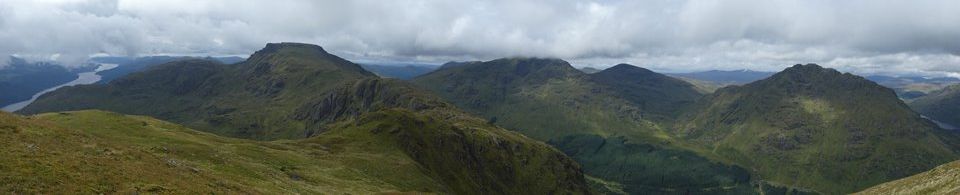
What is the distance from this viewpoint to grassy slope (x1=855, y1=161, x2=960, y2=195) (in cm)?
8569

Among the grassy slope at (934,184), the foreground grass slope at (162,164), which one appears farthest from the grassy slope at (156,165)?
the grassy slope at (934,184)

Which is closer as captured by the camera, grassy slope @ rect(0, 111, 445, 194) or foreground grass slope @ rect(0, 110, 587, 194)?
grassy slope @ rect(0, 111, 445, 194)

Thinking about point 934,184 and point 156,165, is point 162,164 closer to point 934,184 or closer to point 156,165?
point 156,165

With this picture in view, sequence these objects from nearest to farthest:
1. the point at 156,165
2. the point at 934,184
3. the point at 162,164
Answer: the point at 156,165, the point at 162,164, the point at 934,184

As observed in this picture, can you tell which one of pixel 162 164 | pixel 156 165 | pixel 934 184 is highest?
pixel 156 165

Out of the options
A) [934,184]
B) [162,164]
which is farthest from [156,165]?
[934,184]

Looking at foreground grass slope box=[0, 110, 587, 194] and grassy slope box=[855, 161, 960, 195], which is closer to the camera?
foreground grass slope box=[0, 110, 587, 194]

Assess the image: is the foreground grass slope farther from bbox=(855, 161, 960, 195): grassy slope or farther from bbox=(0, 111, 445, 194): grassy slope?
bbox=(855, 161, 960, 195): grassy slope

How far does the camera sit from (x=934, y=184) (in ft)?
303

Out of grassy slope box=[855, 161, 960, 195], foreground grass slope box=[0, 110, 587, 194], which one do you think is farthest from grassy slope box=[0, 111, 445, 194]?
grassy slope box=[855, 161, 960, 195]

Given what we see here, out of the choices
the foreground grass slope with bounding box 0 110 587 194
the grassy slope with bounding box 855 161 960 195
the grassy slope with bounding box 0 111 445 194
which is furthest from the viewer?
the grassy slope with bounding box 855 161 960 195

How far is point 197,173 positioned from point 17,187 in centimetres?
2117

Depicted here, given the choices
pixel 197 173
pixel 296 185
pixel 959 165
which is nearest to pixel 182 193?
pixel 197 173

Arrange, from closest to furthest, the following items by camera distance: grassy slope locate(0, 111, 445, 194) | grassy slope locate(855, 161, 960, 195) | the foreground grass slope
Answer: grassy slope locate(0, 111, 445, 194)
the foreground grass slope
grassy slope locate(855, 161, 960, 195)
